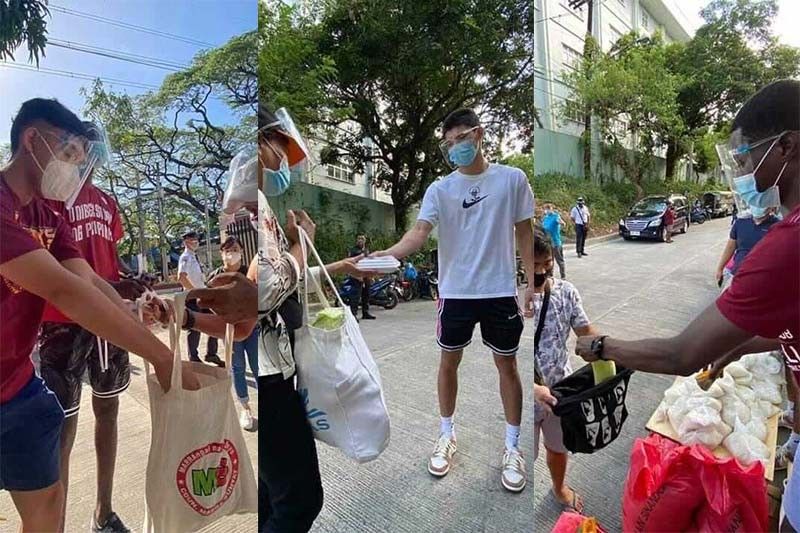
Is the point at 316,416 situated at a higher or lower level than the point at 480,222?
lower

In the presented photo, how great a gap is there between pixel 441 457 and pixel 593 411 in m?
0.47

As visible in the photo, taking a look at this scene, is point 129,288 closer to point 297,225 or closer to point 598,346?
point 297,225

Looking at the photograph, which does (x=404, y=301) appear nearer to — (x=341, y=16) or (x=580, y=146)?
(x=580, y=146)

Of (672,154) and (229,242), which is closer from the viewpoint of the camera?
(229,242)

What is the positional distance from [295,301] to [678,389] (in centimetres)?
107

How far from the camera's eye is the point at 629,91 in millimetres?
1258

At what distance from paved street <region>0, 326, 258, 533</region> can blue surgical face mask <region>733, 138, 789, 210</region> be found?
1225 millimetres

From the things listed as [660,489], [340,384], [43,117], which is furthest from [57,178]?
[660,489]

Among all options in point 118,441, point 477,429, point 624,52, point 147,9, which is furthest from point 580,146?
point 118,441

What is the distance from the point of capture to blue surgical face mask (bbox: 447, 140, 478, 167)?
1242 mm

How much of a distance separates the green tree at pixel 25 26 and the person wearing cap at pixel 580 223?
1289mm

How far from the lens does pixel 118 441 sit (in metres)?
0.93

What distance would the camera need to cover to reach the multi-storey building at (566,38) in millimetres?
1229

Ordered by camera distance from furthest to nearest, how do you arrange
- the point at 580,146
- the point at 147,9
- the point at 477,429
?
the point at 477,429
the point at 580,146
the point at 147,9
